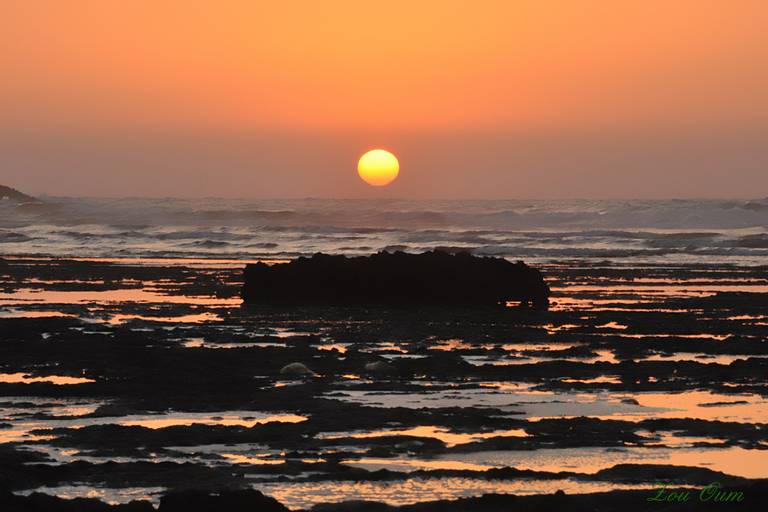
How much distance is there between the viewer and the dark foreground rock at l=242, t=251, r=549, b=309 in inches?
1179

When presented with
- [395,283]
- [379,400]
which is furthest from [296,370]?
[395,283]

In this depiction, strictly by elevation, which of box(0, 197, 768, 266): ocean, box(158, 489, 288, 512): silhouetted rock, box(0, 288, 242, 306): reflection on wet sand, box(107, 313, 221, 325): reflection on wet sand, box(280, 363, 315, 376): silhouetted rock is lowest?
box(0, 197, 768, 266): ocean

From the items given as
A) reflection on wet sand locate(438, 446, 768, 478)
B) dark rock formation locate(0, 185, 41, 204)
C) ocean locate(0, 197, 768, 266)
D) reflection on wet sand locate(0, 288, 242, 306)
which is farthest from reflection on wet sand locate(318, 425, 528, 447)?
dark rock formation locate(0, 185, 41, 204)

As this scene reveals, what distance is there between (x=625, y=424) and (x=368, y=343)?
856cm

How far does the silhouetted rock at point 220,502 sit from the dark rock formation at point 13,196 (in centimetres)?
13114

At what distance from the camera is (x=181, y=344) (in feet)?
68.7

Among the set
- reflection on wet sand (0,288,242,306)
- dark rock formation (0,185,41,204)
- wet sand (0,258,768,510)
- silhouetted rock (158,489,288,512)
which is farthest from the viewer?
dark rock formation (0,185,41,204)

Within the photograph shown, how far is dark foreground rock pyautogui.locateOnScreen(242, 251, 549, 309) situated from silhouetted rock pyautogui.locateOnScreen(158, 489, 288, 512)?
21.3 metres

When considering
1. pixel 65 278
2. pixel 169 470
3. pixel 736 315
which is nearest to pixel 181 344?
pixel 169 470

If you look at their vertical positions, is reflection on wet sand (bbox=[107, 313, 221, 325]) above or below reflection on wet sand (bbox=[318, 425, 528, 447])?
below

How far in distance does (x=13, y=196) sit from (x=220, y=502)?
446 ft

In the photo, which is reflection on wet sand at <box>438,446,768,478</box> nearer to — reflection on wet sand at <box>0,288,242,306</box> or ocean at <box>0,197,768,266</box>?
reflection on wet sand at <box>0,288,242,306</box>

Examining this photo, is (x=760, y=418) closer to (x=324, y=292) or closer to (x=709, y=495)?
(x=709, y=495)

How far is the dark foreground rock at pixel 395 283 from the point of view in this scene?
29.9 meters
